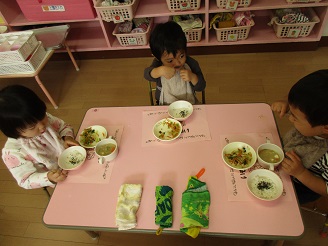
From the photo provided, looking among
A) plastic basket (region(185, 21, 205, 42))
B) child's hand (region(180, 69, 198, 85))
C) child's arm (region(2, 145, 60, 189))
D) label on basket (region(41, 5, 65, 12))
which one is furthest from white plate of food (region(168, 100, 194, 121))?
label on basket (region(41, 5, 65, 12))

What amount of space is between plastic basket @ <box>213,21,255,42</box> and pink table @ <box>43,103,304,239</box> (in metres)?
1.55

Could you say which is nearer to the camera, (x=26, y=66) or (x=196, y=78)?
(x=196, y=78)

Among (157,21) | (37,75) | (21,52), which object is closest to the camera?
(21,52)

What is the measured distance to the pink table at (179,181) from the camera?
92 cm

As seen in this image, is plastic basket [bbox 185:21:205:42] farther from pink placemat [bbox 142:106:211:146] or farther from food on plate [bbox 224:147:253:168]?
food on plate [bbox 224:147:253:168]

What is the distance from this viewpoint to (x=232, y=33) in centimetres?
265

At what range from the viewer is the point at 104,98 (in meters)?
2.68

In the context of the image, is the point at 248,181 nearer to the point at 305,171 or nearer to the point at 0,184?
the point at 305,171

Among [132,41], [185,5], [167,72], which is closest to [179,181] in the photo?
[167,72]

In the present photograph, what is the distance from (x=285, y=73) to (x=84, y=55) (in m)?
2.37

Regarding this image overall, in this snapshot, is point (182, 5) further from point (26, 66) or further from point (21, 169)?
point (21, 169)

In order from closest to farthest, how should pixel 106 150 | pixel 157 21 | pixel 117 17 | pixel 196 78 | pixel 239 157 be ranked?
pixel 239 157 < pixel 106 150 < pixel 196 78 < pixel 117 17 < pixel 157 21

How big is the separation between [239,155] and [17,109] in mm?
997

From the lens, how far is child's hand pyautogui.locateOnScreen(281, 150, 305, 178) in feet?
3.23
